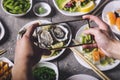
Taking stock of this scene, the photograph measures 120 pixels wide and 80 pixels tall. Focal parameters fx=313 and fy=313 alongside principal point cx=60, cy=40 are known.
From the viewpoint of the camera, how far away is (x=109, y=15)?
1874 mm

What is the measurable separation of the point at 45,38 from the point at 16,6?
307 millimetres

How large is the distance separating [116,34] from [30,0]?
574mm

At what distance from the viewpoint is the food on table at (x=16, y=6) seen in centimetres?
→ 193

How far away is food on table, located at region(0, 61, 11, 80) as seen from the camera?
5.64 ft

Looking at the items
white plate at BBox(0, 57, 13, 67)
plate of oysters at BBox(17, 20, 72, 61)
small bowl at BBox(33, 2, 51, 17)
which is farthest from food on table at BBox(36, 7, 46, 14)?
white plate at BBox(0, 57, 13, 67)

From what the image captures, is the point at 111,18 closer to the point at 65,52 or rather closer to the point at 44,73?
the point at 65,52

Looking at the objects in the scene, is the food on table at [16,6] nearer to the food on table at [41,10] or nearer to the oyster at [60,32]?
the food on table at [41,10]

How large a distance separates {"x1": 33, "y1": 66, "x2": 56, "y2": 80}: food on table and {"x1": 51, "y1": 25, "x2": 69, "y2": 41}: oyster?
192mm

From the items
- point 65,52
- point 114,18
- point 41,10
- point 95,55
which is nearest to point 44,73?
point 65,52

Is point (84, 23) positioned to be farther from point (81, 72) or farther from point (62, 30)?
point (81, 72)

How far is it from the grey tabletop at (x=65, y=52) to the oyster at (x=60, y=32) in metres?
0.06

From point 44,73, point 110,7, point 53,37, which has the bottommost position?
point 44,73

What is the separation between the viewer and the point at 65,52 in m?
1.83

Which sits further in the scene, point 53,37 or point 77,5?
point 77,5
